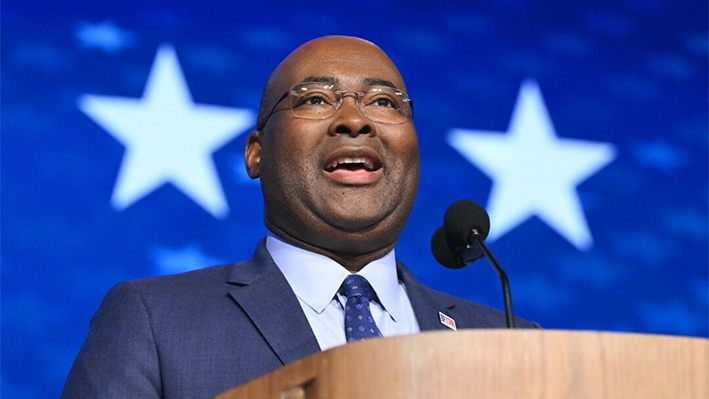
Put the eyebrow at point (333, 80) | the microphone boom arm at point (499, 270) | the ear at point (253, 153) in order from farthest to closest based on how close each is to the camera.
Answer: the ear at point (253, 153)
the eyebrow at point (333, 80)
the microphone boom arm at point (499, 270)

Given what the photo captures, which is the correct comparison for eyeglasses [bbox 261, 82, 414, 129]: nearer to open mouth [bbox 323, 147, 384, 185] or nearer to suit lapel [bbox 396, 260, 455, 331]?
open mouth [bbox 323, 147, 384, 185]

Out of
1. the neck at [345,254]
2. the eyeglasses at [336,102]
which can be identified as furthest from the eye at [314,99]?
the neck at [345,254]

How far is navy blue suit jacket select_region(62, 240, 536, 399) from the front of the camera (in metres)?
1.70

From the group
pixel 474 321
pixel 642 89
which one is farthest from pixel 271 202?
pixel 642 89

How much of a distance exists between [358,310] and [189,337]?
12.9 inches

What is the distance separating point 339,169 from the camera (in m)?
1.96

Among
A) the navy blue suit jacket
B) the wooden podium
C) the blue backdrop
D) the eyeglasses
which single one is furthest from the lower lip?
the wooden podium

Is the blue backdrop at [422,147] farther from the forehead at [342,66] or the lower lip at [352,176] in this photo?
the lower lip at [352,176]

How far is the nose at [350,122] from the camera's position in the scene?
6.40 ft

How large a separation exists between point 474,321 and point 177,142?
3.47 feet

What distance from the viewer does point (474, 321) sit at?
2156 millimetres

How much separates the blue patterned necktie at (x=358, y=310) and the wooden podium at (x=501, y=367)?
0.82 meters

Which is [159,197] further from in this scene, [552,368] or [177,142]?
[552,368]

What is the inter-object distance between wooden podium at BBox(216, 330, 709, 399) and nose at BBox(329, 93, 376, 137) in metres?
1.00
